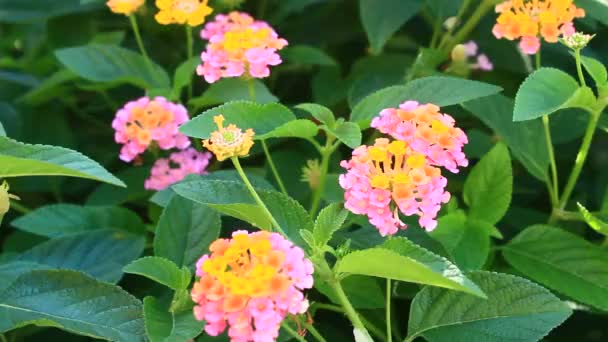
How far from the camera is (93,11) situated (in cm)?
144

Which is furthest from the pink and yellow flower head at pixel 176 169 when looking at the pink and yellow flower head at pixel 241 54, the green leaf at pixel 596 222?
the green leaf at pixel 596 222

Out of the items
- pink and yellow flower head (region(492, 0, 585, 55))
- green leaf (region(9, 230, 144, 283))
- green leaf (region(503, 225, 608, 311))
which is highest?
pink and yellow flower head (region(492, 0, 585, 55))

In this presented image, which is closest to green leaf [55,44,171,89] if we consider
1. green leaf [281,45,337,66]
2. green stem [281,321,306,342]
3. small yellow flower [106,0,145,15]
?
small yellow flower [106,0,145,15]

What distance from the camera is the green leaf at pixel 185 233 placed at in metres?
0.86

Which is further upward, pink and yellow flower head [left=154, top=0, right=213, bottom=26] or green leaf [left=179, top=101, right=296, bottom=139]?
pink and yellow flower head [left=154, top=0, right=213, bottom=26]

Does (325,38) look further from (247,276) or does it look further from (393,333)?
(247,276)

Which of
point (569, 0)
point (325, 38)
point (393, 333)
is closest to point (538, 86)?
point (569, 0)

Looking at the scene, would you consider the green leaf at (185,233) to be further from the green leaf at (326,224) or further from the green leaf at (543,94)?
the green leaf at (543,94)

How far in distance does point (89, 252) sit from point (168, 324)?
0.25m

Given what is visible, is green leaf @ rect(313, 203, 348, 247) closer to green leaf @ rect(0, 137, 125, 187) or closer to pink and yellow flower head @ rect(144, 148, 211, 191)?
green leaf @ rect(0, 137, 125, 187)

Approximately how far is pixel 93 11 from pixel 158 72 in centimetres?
35

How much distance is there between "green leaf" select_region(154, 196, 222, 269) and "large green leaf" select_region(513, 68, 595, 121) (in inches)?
12.8

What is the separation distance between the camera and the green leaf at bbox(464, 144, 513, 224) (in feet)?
3.06

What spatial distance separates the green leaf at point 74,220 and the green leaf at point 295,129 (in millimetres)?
276
